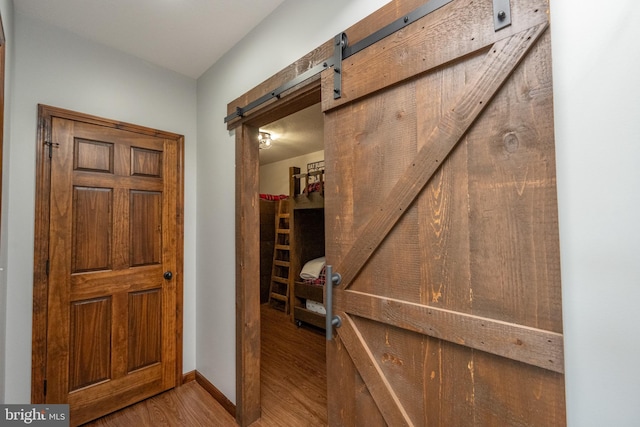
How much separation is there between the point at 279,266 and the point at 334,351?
3499 mm

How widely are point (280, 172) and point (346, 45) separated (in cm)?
471

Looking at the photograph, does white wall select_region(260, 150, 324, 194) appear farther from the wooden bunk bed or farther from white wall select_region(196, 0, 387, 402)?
white wall select_region(196, 0, 387, 402)

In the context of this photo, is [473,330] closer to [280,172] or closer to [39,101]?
[39,101]

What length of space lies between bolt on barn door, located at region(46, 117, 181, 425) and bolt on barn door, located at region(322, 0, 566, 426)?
67.3 inches

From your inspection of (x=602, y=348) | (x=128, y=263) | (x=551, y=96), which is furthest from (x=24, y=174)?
(x=602, y=348)

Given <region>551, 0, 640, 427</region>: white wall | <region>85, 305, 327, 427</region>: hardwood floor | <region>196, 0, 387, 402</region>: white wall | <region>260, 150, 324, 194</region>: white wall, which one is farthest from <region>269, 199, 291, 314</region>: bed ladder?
<region>551, 0, 640, 427</region>: white wall

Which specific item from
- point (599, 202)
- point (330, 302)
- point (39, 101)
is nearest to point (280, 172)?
point (39, 101)

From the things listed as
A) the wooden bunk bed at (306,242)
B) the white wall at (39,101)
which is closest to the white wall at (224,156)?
the white wall at (39,101)

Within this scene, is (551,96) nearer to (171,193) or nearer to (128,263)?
(171,193)

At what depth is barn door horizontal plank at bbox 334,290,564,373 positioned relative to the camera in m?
0.77

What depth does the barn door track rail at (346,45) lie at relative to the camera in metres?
0.98

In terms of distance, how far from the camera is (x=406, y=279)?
1.06m

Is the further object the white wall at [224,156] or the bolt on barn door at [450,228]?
the white wall at [224,156]

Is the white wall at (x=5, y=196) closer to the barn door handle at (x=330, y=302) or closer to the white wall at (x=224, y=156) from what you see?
the white wall at (x=224, y=156)
